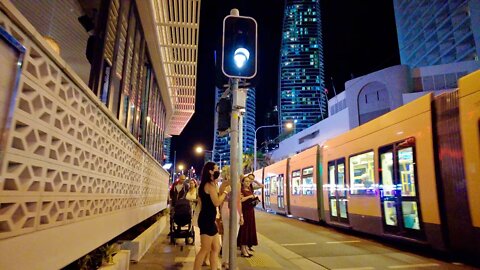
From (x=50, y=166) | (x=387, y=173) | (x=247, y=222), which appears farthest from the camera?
(x=387, y=173)

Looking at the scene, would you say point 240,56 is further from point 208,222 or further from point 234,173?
point 208,222

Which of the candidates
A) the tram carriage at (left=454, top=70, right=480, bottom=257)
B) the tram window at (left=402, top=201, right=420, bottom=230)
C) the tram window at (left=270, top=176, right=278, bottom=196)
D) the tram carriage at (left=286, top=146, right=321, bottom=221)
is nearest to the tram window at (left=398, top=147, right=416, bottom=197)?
the tram window at (left=402, top=201, right=420, bottom=230)

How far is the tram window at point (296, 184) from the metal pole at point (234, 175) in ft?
36.3

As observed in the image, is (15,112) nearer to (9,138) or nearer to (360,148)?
(9,138)

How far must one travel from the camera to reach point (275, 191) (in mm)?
19484

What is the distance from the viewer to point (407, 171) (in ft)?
A: 23.7

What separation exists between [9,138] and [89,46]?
396cm

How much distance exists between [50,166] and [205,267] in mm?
3984

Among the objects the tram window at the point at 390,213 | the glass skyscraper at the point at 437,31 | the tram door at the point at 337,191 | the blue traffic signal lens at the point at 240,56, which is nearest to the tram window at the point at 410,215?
the tram window at the point at 390,213

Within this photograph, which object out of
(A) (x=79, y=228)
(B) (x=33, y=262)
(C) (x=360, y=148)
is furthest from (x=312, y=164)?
(B) (x=33, y=262)

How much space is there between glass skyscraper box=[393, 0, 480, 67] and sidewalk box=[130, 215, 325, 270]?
48908mm

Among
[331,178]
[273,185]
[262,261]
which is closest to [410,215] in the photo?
[262,261]

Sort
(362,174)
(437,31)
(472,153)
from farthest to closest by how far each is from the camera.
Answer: (437,31), (362,174), (472,153)

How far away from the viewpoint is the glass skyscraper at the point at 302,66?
4345 inches
